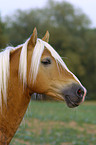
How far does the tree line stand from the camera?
108ft

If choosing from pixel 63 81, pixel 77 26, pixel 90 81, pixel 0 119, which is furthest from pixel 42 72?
pixel 77 26

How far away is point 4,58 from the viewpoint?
2.32 metres

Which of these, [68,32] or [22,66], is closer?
[22,66]

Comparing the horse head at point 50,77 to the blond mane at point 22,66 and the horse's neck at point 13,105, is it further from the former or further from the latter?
the horse's neck at point 13,105

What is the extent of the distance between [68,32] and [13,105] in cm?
3521

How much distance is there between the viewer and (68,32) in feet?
120

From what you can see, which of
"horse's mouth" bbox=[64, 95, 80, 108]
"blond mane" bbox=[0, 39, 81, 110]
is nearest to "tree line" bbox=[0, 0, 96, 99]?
"blond mane" bbox=[0, 39, 81, 110]

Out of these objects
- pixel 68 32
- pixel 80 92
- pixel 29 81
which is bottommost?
pixel 80 92

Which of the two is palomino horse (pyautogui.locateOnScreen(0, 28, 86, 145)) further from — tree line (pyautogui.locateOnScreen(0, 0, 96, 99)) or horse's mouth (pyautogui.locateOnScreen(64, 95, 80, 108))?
tree line (pyautogui.locateOnScreen(0, 0, 96, 99))

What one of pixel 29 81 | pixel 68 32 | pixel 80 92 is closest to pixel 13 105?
pixel 29 81

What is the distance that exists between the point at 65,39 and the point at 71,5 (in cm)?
862

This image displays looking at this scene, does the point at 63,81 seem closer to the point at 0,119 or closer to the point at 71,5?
the point at 0,119

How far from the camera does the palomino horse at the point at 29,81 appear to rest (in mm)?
2271

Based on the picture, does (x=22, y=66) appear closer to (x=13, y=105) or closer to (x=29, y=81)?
(x=29, y=81)
